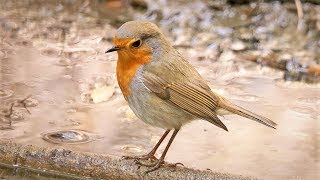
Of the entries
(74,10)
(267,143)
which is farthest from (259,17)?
(267,143)

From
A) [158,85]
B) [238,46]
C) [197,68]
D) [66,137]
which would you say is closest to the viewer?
[158,85]

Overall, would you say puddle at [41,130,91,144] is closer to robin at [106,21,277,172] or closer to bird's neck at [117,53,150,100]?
robin at [106,21,277,172]

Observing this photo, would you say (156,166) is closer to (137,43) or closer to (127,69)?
(127,69)

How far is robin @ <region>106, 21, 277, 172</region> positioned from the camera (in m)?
4.23

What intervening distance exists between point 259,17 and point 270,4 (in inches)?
13.5

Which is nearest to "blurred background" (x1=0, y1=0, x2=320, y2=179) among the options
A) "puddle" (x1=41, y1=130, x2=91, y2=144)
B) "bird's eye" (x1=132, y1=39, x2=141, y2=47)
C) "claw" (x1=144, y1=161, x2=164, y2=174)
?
"puddle" (x1=41, y1=130, x2=91, y2=144)

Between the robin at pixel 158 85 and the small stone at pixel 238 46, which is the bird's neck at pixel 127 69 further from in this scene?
the small stone at pixel 238 46

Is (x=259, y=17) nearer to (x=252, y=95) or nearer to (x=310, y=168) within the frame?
(x=252, y=95)

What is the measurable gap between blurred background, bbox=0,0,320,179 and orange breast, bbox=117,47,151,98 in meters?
0.92

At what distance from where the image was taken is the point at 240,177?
4.10 m

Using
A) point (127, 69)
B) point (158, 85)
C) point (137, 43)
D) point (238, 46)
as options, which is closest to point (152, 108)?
point (158, 85)

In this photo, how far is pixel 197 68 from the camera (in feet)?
23.2

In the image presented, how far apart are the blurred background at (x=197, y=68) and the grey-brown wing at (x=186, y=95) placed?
0.78 metres

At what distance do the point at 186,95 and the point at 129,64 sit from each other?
342 millimetres
